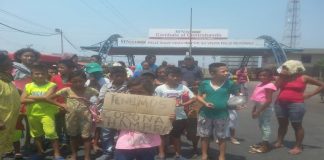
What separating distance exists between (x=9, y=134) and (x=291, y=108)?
15.9ft

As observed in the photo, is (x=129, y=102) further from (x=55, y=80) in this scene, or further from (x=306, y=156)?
(x=306, y=156)

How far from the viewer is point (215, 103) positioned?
6.17 meters

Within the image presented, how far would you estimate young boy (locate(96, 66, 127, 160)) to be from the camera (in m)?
6.11

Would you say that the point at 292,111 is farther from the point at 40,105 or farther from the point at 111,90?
the point at 40,105

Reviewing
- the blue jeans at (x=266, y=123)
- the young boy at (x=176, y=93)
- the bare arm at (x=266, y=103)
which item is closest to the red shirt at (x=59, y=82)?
the young boy at (x=176, y=93)

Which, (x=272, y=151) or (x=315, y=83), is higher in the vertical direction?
(x=315, y=83)

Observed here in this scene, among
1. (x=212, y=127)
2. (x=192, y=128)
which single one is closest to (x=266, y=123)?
(x=192, y=128)

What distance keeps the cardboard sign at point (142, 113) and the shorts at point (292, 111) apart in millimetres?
3533

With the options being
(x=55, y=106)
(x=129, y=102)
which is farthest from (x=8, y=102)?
(x=55, y=106)

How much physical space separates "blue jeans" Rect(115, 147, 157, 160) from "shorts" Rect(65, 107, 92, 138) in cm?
169

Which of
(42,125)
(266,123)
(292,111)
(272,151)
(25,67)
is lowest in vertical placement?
(272,151)

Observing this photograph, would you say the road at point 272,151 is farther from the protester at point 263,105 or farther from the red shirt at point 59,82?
the red shirt at point 59,82

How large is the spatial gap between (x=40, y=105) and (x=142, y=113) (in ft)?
7.08

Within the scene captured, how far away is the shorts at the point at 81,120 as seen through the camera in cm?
608
